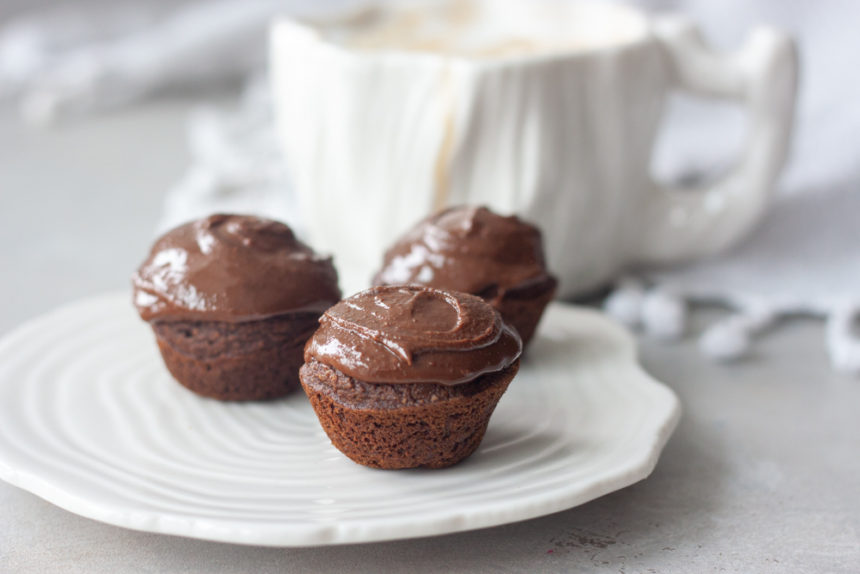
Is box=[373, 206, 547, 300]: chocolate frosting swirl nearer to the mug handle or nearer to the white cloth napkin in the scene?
the white cloth napkin

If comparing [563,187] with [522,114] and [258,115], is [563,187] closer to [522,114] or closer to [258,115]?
[522,114]

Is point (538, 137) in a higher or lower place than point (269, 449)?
higher

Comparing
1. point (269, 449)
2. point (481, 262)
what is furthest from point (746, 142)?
point (269, 449)

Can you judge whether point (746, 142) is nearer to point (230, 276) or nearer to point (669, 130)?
point (669, 130)

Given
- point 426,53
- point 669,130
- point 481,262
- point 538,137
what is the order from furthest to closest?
point 669,130, point 426,53, point 538,137, point 481,262

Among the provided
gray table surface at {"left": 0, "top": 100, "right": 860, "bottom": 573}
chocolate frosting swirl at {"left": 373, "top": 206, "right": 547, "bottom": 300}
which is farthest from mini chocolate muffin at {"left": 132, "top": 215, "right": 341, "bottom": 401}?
gray table surface at {"left": 0, "top": 100, "right": 860, "bottom": 573}

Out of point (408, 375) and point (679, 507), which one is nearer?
point (408, 375)

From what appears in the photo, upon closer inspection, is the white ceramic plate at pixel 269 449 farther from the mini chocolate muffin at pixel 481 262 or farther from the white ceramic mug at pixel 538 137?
the white ceramic mug at pixel 538 137
